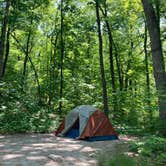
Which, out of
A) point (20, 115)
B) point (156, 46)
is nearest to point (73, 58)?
point (20, 115)

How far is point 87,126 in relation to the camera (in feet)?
39.3

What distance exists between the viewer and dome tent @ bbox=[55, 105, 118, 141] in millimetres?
11836

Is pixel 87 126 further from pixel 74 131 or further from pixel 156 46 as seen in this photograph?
pixel 156 46

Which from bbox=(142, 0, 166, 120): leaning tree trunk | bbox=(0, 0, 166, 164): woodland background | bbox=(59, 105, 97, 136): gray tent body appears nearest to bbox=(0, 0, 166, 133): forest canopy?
bbox=(0, 0, 166, 164): woodland background

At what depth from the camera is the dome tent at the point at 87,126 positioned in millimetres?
11836

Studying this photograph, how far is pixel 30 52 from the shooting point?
29.7 meters

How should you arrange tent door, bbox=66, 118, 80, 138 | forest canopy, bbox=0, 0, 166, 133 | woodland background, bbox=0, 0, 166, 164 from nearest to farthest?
tent door, bbox=66, 118, 80, 138 < forest canopy, bbox=0, 0, 166, 133 < woodland background, bbox=0, 0, 166, 164

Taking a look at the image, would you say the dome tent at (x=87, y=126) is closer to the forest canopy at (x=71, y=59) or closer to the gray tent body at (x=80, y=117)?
the gray tent body at (x=80, y=117)

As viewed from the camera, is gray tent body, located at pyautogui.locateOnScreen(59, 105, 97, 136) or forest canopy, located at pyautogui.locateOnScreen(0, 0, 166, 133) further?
forest canopy, located at pyautogui.locateOnScreen(0, 0, 166, 133)

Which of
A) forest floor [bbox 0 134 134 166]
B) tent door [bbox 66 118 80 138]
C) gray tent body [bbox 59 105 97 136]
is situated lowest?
forest floor [bbox 0 134 134 166]

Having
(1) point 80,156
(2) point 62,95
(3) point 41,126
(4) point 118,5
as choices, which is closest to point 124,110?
(2) point 62,95

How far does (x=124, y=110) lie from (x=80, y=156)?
36.2ft

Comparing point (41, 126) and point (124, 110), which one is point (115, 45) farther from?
point (41, 126)

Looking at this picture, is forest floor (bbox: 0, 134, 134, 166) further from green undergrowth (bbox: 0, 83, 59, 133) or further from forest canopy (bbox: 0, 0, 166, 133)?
forest canopy (bbox: 0, 0, 166, 133)
